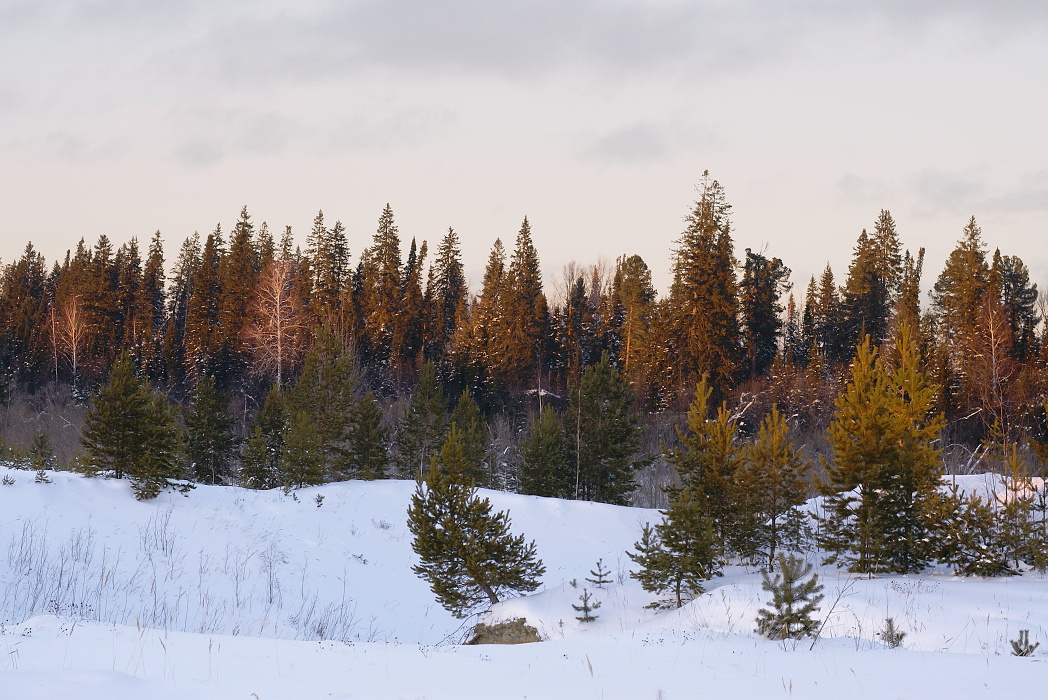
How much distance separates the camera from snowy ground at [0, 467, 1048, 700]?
504 centimetres

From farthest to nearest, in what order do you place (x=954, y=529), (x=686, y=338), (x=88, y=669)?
(x=686, y=338) → (x=954, y=529) → (x=88, y=669)

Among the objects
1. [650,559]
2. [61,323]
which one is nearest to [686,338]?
[650,559]

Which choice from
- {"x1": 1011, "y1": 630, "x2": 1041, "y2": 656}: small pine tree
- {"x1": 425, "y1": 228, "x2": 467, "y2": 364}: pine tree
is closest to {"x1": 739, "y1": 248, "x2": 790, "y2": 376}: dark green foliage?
{"x1": 425, "y1": 228, "x2": 467, "y2": 364}: pine tree

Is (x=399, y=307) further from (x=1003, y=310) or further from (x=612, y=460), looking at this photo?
(x=1003, y=310)

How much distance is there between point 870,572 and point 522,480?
15.5m

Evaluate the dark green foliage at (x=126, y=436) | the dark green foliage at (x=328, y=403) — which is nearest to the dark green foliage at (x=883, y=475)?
the dark green foliage at (x=126, y=436)

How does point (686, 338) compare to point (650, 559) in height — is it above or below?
above

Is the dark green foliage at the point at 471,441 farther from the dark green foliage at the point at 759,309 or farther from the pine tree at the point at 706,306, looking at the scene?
the dark green foliage at the point at 759,309

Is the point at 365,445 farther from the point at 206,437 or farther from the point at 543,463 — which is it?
the point at 206,437

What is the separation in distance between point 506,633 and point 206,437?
2214 cm

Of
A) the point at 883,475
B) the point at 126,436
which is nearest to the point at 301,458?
the point at 126,436

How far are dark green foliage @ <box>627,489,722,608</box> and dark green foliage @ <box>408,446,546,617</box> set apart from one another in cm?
230

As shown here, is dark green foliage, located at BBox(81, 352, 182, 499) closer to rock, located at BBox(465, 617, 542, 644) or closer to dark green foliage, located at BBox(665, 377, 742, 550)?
rock, located at BBox(465, 617, 542, 644)

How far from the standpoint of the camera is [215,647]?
612 cm
